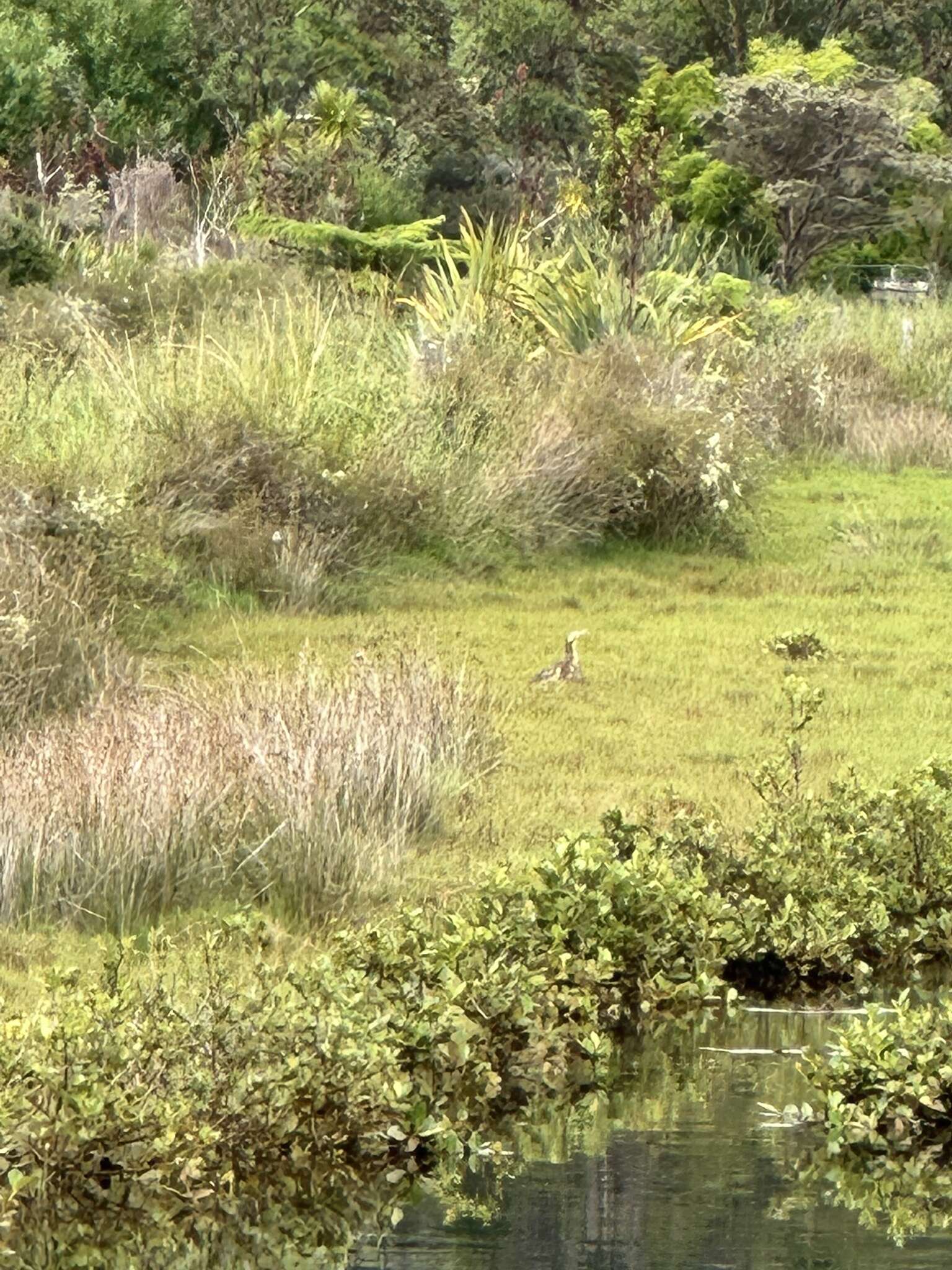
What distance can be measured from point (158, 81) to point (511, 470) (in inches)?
947

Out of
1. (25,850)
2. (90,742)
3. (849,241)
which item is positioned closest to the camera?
(25,850)

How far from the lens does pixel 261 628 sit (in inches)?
540

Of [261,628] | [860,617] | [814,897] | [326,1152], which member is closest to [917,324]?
[860,617]

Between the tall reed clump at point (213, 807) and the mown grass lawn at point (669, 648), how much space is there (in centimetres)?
29

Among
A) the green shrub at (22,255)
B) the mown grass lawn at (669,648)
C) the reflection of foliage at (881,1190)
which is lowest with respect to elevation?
the mown grass lawn at (669,648)

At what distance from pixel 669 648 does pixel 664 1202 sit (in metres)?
7.53

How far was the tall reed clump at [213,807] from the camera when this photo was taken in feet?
26.8

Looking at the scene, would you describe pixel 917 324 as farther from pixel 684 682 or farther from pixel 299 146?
pixel 684 682

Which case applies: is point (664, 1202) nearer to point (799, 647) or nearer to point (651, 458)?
point (799, 647)

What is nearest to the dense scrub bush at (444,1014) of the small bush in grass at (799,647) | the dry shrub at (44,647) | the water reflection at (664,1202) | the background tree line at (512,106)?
the water reflection at (664,1202)

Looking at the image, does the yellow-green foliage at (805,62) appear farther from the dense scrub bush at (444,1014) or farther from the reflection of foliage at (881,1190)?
the reflection of foliage at (881,1190)

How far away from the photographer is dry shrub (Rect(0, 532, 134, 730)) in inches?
415

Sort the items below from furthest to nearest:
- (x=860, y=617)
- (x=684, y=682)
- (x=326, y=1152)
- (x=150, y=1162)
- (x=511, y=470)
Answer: (x=511, y=470) < (x=860, y=617) < (x=684, y=682) < (x=326, y=1152) < (x=150, y=1162)

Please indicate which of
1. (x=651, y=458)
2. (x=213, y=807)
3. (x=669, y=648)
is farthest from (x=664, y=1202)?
(x=651, y=458)
